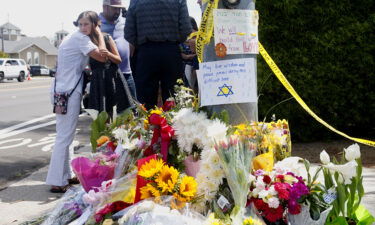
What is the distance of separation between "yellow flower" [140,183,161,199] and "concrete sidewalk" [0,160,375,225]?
1738 mm

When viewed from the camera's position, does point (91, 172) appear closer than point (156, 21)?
Yes

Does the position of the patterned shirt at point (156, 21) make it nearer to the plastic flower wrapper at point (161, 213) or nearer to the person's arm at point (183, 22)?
the person's arm at point (183, 22)

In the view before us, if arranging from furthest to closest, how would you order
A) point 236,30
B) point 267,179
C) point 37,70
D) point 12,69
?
1. point 37,70
2. point 12,69
3. point 236,30
4. point 267,179

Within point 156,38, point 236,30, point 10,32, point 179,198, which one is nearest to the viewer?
point 179,198

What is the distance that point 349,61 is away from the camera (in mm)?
7324

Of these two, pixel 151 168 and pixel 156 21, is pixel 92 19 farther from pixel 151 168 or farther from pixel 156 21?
pixel 151 168

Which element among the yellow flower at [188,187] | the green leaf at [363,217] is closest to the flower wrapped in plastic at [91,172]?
the yellow flower at [188,187]

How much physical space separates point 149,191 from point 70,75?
2.87 meters

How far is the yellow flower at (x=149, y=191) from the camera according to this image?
8.67 feet

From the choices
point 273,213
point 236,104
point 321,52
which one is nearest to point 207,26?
point 236,104

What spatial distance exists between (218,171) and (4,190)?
386 cm

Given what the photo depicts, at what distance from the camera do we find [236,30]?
10.3 ft

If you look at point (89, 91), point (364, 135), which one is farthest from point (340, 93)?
point (89, 91)

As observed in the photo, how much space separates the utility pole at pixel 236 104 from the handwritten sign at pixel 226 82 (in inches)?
1.9
